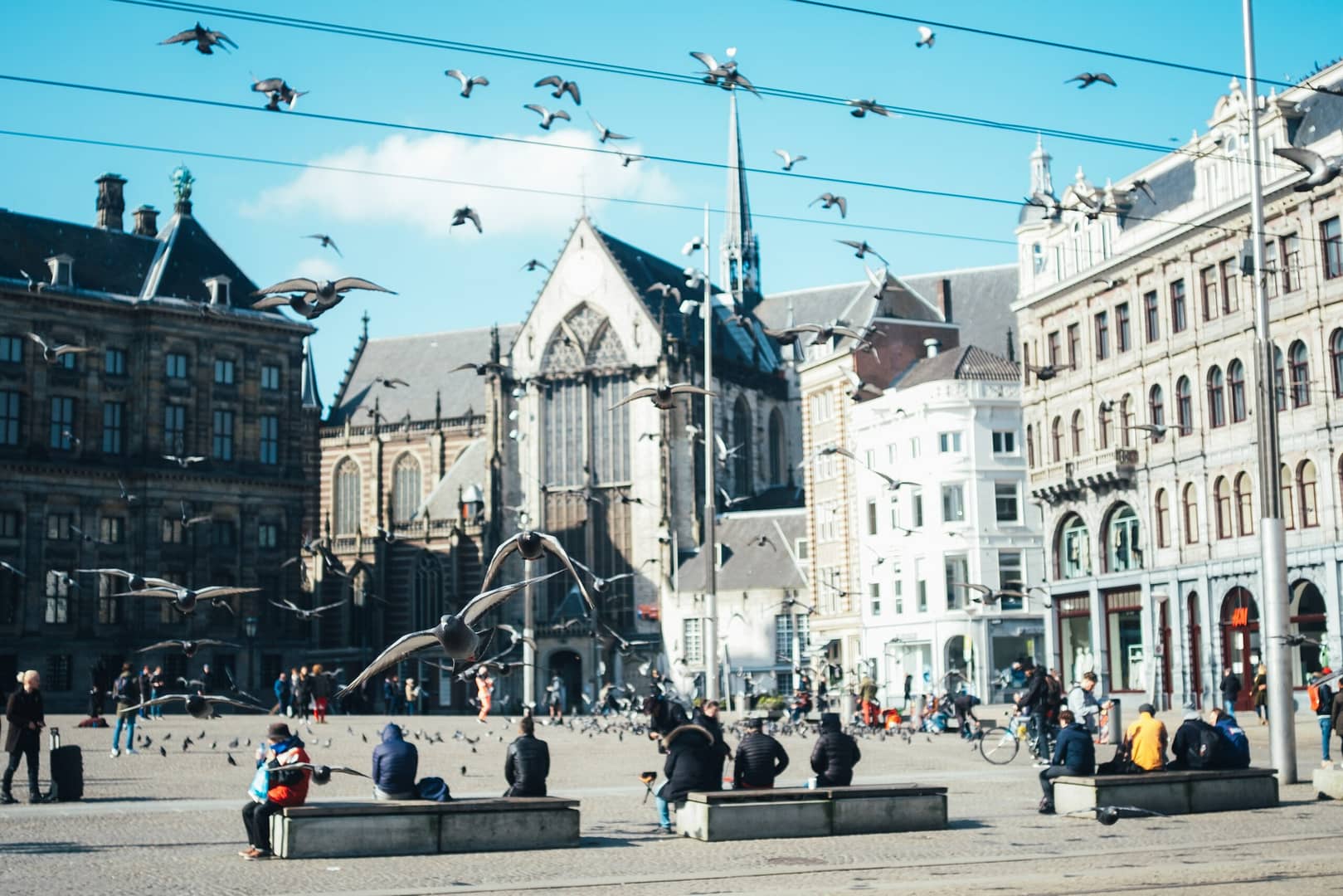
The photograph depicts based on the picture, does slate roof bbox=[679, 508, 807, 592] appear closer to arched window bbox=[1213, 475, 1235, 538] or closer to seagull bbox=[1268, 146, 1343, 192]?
arched window bbox=[1213, 475, 1235, 538]

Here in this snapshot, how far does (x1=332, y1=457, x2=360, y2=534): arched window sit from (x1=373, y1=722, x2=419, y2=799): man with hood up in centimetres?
8959

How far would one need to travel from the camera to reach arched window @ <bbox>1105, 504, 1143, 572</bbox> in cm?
5516

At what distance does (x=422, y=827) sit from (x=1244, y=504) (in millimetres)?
36591

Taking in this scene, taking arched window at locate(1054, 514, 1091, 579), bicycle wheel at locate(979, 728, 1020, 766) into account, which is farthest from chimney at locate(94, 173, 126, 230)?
bicycle wheel at locate(979, 728, 1020, 766)

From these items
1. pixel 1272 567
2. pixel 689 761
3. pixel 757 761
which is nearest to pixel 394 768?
pixel 689 761

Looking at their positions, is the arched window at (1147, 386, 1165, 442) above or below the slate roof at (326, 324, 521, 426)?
below

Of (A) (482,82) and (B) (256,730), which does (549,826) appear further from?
(B) (256,730)

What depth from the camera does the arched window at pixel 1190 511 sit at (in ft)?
170

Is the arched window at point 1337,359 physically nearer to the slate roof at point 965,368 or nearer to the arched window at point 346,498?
the slate roof at point 965,368

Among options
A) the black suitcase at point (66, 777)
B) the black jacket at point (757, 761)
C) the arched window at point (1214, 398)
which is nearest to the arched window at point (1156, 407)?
the arched window at point (1214, 398)

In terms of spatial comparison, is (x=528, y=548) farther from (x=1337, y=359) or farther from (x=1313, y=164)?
(x=1337, y=359)

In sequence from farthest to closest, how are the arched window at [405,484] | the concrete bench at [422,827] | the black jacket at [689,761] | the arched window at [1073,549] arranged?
the arched window at [405,484], the arched window at [1073,549], the black jacket at [689,761], the concrete bench at [422,827]

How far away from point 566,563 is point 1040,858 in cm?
541

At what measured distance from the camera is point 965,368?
2714 inches
